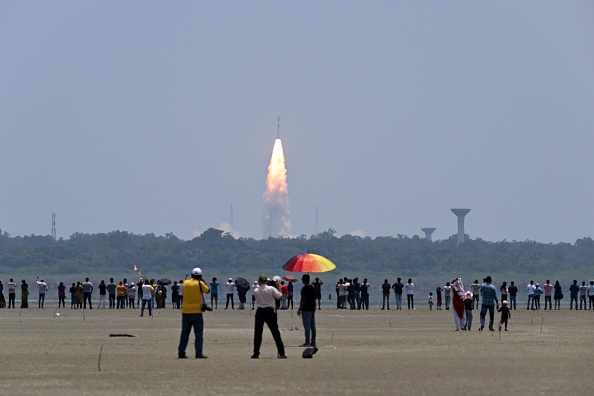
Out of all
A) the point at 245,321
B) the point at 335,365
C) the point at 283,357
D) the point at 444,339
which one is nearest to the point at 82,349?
the point at 283,357

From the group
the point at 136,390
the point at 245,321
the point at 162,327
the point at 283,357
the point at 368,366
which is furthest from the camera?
the point at 245,321

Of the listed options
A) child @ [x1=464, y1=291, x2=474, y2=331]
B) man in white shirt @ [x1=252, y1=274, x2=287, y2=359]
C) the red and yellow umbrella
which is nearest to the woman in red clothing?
child @ [x1=464, y1=291, x2=474, y2=331]

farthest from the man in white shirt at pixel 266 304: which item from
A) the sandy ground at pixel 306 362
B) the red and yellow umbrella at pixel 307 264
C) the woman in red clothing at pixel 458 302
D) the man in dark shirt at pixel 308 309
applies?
the red and yellow umbrella at pixel 307 264

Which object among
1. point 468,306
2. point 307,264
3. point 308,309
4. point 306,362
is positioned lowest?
point 306,362

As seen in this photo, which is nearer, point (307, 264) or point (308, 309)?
point (308, 309)

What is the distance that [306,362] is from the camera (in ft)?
75.2

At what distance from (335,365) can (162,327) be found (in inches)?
616

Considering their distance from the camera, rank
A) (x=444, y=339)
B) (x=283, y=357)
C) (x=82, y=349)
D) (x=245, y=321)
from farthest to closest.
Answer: (x=245, y=321) → (x=444, y=339) → (x=82, y=349) → (x=283, y=357)

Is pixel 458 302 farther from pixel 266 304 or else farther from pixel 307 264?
pixel 266 304

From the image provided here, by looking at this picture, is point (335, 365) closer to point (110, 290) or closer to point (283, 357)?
point (283, 357)

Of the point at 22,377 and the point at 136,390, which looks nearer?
the point at 136,390

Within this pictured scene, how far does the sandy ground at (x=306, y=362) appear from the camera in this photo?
18.7 metres

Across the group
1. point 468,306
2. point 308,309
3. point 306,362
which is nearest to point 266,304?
point 306,362

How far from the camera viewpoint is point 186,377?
65.3ft
